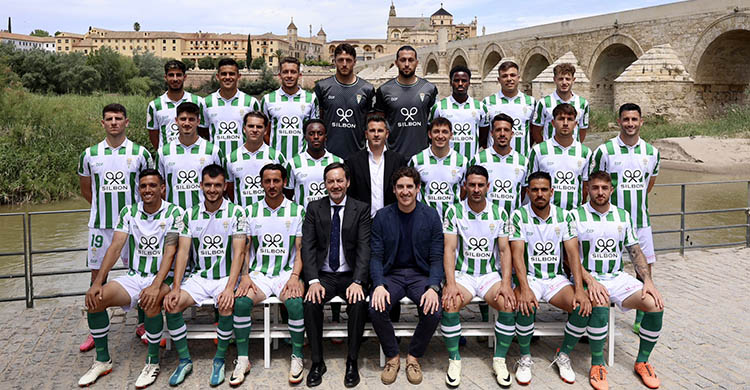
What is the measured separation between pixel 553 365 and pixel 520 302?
545mm

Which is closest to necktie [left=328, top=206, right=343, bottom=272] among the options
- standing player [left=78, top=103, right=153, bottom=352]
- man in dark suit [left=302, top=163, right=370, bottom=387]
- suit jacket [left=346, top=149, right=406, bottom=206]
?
man in dark suit [left=302, top=163, right=370, bottom=387]

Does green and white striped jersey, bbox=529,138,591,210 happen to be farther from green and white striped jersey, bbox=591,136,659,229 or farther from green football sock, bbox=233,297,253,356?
green football sock, bbox=233,297,253,356

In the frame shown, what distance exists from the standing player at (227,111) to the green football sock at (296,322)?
1.46 m

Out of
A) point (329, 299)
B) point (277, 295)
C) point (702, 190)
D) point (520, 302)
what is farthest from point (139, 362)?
point (702, 190)

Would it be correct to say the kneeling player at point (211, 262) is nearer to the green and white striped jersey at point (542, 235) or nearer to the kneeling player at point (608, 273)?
the green and white striped jersey at point (542, 235)

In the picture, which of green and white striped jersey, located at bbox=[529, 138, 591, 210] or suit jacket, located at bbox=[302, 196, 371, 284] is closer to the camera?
suit jacket, located at bbox=[302, 196, 371, 284]

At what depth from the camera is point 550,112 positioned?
4.93 metres

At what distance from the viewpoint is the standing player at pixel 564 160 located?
4.17 metres

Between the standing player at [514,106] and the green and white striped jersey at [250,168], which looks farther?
the standing player at [514,106]

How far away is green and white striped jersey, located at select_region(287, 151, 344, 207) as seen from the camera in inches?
167

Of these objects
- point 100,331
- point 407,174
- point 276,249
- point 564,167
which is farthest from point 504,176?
point 100,331

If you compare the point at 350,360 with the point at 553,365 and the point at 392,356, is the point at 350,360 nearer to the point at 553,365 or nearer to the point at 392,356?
the point at 392,356

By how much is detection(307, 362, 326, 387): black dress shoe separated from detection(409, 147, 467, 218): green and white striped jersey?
130 cm

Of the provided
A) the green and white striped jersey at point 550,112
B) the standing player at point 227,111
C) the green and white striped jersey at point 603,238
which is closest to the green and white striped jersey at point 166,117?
the standing player at point 227,111
